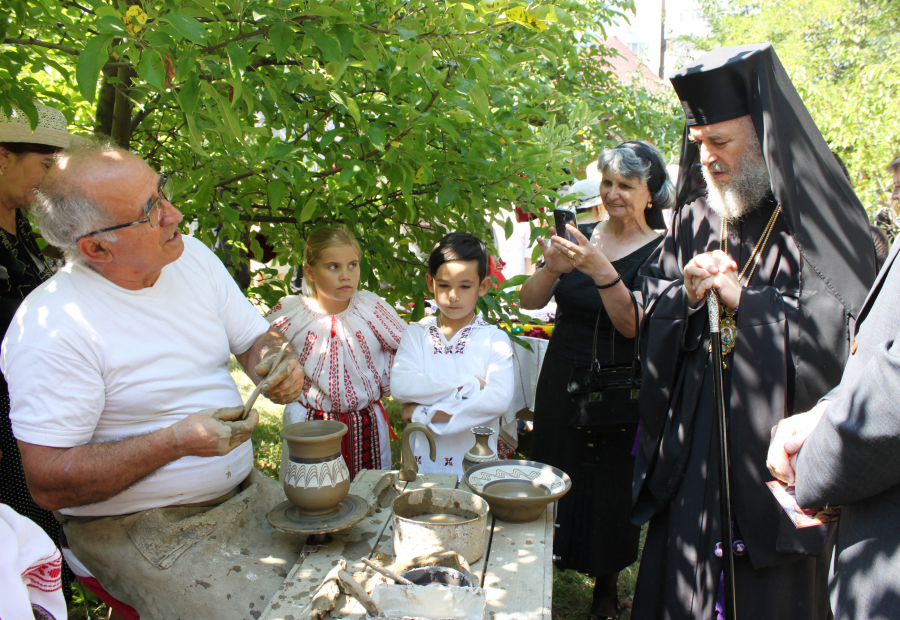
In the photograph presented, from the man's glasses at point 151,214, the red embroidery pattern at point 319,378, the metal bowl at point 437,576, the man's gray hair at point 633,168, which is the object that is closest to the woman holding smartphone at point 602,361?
the man's gray hair at point 633,168

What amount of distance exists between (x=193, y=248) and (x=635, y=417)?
2.09 metres

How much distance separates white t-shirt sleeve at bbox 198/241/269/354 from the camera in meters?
2.51

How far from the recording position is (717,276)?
2098 mm

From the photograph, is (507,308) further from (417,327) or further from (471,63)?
(471,63)

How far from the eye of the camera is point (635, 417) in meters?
2.92

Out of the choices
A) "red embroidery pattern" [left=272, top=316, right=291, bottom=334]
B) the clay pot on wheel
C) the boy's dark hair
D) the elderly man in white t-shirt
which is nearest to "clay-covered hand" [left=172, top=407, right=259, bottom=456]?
the elderly man in white t-shirt

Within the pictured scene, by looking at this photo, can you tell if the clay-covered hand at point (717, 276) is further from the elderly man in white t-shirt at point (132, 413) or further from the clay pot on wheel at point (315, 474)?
the elderly man in white t-shirt at point (132, 413)

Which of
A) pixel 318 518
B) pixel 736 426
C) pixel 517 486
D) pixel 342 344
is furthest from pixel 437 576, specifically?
pixel 342 344

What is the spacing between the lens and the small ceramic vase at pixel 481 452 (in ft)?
7.88

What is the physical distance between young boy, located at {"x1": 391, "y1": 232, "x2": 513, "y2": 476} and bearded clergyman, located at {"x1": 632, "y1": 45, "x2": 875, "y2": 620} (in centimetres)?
86

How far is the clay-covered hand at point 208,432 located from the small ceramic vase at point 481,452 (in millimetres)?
880

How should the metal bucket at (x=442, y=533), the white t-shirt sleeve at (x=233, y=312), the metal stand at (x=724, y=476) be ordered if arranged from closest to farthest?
the metal bucket at (x=442, y=533), the metal stand at (x=724, y=476), the white t-shirt sleeve at (x=233, y=312)

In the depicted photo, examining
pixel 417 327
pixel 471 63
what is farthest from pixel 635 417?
pixel 471 63

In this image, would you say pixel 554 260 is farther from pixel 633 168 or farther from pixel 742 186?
pixel 742 186
